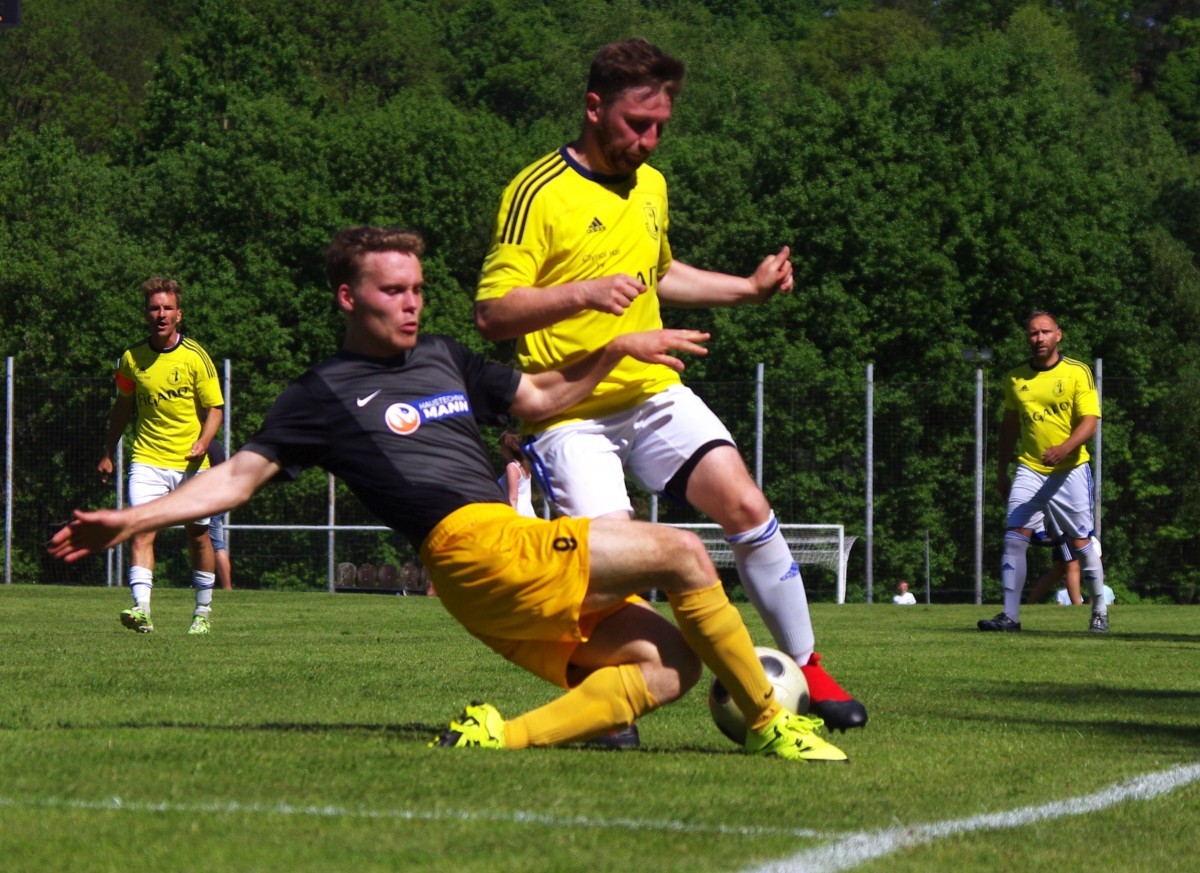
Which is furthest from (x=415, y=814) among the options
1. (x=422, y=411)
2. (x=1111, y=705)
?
(x=1111, y=705)

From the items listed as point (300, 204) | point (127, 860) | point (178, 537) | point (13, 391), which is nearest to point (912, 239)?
point (300, 204)

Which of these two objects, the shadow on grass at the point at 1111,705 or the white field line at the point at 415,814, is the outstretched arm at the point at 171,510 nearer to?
the white field line at the point at 415,814

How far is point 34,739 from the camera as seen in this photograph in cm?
604

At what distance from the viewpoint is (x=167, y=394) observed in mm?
14461

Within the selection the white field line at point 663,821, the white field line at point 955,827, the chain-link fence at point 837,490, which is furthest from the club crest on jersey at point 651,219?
the chain-link fence at point 837,490

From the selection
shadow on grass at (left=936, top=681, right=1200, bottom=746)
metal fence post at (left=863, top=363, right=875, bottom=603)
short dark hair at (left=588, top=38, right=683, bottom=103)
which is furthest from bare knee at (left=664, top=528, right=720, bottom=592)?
metal fence post at (left=863, top=363, right=875, bottom=603)

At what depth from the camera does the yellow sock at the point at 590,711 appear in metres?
5.92

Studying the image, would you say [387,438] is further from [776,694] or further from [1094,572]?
[1094,572]

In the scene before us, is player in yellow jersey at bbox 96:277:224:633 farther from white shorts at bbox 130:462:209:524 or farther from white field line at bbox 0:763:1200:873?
white field line at bbox 0:763:1200:873

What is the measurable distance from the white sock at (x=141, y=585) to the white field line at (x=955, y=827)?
899 cm

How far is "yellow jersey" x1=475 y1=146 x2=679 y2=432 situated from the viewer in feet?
22.1

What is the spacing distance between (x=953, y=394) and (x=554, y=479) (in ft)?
81.4

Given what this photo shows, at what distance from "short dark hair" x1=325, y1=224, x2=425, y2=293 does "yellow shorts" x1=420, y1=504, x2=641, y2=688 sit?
0.79m

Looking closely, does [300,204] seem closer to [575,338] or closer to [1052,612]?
[1052,612]
